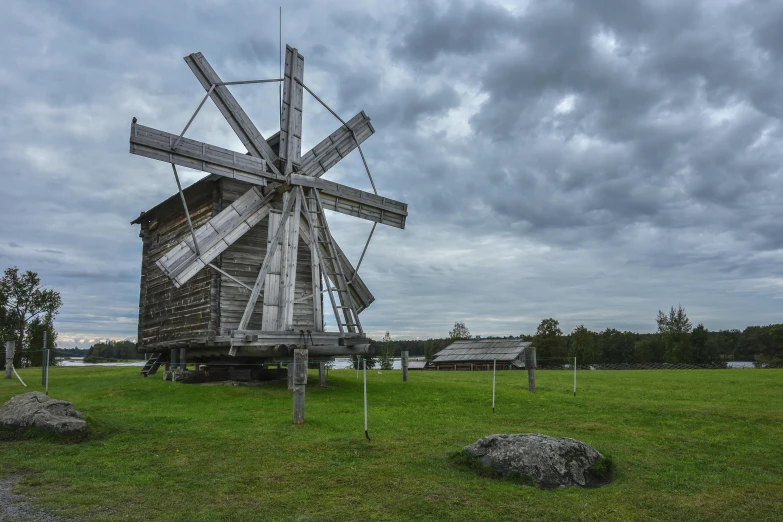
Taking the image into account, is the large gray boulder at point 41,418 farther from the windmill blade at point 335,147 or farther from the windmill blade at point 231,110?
the windmill blade at point 335,147

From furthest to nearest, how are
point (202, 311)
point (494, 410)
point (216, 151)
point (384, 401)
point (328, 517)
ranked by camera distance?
1. point (202, 311)
2. point (216, 151)
3. point (384, 401)
4. point (494, 410)
5. point (328, 517)

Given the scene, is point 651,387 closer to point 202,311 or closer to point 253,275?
point 253,275

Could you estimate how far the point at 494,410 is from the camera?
548 inches

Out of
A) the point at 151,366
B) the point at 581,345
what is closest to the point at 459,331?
the point at 581,345

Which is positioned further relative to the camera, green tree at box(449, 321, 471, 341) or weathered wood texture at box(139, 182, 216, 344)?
green tree at box(449, 321, 471, 341)

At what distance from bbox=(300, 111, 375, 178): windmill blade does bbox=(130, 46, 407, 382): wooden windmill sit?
1.5 inches

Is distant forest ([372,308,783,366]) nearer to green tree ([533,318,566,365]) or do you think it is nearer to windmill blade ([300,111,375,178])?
green tree ([533,318,566,365])

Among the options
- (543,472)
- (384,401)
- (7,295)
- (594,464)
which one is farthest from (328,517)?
(7,295)

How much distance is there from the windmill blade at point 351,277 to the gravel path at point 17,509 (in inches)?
494

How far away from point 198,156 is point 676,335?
67.6 metres

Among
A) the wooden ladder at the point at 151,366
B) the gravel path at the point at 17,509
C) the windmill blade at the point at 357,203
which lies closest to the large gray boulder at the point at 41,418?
the gravel path at the point at 17,509

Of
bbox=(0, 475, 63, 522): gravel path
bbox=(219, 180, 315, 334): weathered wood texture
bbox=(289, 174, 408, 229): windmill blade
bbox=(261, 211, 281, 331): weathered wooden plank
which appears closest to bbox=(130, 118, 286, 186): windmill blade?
bbox=(289, 174, 408, 229): windmill blade

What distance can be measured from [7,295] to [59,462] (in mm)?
43831

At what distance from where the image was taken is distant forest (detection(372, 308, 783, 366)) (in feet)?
199
